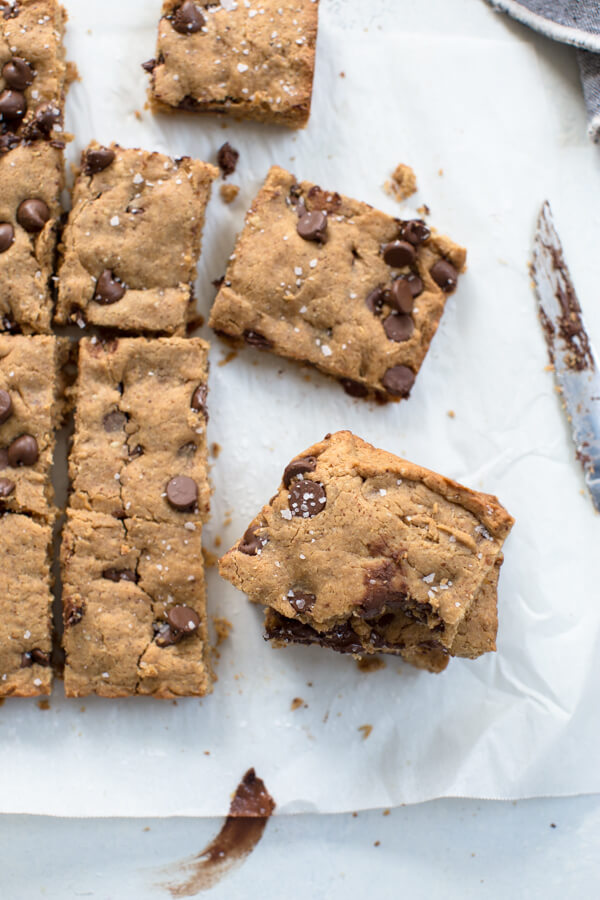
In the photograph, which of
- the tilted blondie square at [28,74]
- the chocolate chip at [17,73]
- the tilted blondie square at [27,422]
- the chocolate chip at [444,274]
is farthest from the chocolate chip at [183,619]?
the chocolate chip at [17,73]

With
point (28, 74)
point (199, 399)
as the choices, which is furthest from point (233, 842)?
point (28, 74)

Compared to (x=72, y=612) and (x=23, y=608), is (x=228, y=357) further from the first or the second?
(x=23, y=608)

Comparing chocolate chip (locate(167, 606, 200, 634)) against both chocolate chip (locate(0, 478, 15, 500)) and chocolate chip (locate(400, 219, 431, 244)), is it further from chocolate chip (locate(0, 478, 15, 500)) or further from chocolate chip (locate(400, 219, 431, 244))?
chocolate chip (locate(400, 219, 431, 244))

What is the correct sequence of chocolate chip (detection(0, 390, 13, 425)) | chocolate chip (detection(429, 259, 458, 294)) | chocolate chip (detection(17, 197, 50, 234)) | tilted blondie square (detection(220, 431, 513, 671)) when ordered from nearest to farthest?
tilted blondie square (detection(220, 431, 513, 671)), chocolate chip (detection(0, 390, 13, 425)), chocolate chip (detection(17, 197, 50, 234)), chocolate chip (detection(429, 259, 458, 294))

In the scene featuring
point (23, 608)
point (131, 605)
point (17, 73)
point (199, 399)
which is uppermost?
point (17, 73)

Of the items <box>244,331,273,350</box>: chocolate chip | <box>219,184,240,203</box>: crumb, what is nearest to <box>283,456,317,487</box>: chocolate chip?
<box>244,331,273,350</box>: chocolate chip
